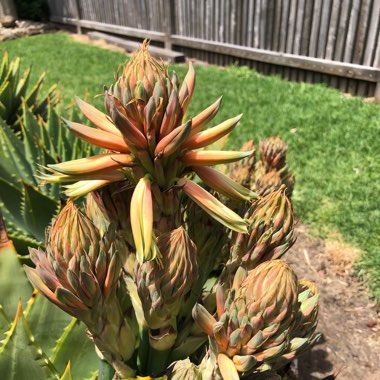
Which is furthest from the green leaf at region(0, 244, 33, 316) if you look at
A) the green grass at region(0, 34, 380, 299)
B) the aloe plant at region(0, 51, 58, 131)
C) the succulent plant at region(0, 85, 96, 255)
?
the green grass at region(0, 34, 380, 299)

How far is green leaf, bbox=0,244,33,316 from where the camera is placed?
1.37 metres

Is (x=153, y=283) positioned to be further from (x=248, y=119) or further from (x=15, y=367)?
(x=248, y=119)

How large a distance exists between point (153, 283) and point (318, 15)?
7025 millimetres

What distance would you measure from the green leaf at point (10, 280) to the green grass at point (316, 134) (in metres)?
2.72

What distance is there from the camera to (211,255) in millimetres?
1217

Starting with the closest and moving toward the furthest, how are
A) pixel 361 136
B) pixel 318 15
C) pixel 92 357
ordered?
pixel 92 357, pixel 361 136, pixel 318 15

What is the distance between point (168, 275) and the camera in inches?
34.6

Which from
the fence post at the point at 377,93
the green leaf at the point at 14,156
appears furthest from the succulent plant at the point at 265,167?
the fence post at the point at 377,93

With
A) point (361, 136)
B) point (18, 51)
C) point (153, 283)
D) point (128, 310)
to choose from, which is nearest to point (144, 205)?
point (153, 283)

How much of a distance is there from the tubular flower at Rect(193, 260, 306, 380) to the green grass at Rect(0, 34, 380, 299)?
9.04 ft

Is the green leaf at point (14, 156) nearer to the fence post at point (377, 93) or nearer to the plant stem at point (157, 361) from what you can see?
the plant stem at point (157, 361)

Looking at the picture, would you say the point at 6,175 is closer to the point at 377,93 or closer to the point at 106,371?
the point at 106,371

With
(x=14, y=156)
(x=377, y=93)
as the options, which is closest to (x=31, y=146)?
(x=14, y=156)

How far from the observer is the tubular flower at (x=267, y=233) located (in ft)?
3.42
